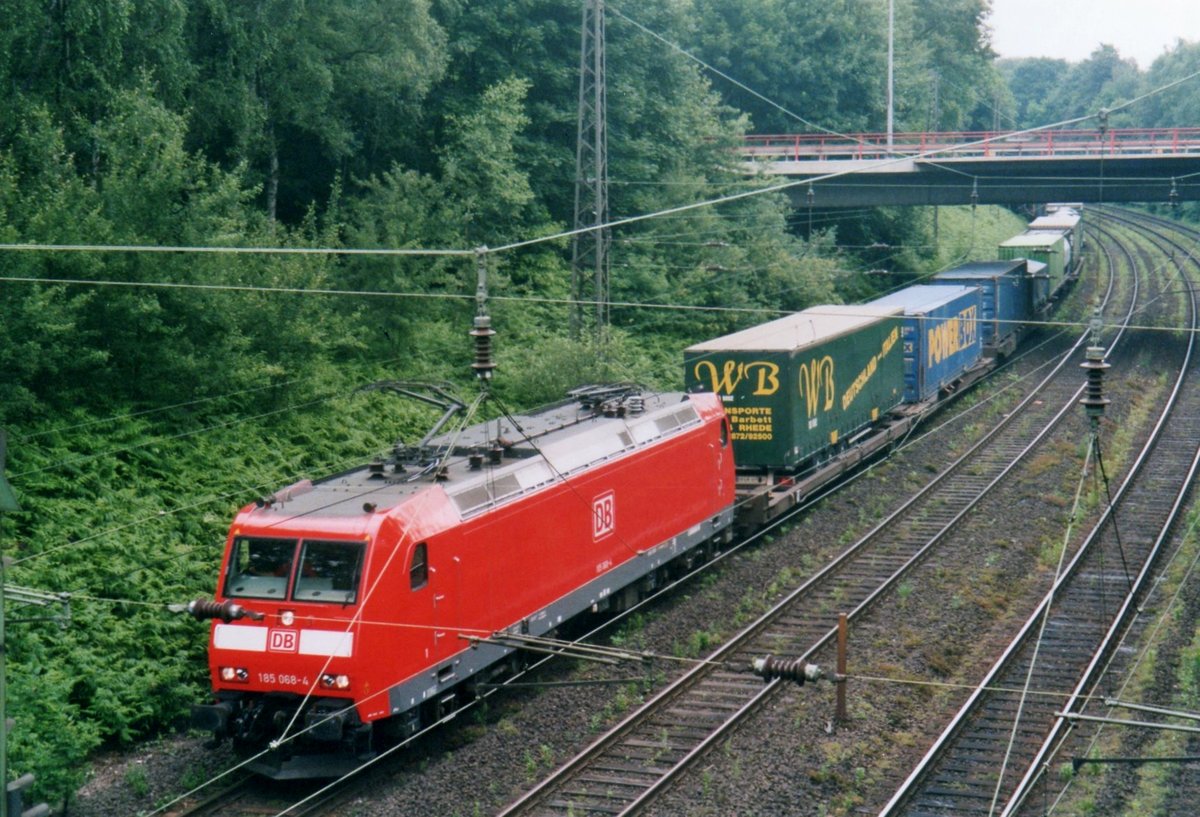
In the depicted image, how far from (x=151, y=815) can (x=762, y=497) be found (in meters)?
13.6

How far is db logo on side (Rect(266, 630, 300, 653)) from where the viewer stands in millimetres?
14945

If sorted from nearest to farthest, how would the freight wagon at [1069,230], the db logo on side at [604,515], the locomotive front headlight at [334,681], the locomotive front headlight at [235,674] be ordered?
1. the locomotive front headlight at [334,681]
2. the locomotive front headlight at [235,674]
3. the db logo on side at [604,515]
4. the freight wagon at [1069,230]

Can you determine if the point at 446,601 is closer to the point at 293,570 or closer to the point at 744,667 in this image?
the point at 293,570

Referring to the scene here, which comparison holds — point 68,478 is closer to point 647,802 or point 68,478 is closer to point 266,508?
point 266,508

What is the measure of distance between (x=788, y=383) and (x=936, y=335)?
11.1 meters

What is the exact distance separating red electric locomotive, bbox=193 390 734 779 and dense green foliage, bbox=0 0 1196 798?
221 cm

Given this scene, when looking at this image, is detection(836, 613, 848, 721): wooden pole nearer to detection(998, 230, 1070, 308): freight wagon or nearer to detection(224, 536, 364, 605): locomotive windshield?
detection(224, 536, 364, 605): locomotive windshield

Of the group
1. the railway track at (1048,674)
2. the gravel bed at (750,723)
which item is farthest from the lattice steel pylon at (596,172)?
the railway track at (1048,674)

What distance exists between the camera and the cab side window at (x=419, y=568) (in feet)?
50.6

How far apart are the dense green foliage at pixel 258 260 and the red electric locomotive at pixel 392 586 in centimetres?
221

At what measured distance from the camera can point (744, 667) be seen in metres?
19.5

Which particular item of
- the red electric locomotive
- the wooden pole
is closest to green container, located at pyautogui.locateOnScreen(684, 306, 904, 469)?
the red electric locomotive

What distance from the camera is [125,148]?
971 inches

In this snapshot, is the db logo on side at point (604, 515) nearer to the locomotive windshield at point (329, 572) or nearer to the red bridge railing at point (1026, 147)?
the locomotive windshield at point (329, 572)
